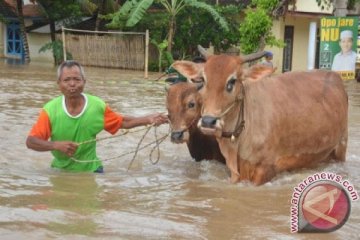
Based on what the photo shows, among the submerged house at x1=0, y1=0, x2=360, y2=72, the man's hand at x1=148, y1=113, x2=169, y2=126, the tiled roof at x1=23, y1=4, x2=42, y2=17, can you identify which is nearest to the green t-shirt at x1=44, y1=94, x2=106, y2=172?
the man's hand at x1=148, y1=113, x2=169, y2=126

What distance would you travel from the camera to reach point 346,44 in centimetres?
1243

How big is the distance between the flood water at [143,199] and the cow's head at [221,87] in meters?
0.62

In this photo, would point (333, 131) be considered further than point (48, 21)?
No

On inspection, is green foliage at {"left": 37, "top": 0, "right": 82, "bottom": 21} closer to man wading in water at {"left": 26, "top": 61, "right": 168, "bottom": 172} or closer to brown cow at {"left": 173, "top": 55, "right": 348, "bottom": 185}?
brown cow at {"left": 173, "top": 55, "right": 348, "bottom": 185}

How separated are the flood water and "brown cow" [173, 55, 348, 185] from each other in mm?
202

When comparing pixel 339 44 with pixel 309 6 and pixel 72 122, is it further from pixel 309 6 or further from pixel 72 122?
pixel 309 6

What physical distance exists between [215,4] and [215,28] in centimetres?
120

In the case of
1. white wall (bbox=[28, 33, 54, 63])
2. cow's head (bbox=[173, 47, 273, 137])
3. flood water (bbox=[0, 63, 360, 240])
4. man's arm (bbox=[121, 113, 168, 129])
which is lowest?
white wall (bbox=[28, 33, 54, 63])

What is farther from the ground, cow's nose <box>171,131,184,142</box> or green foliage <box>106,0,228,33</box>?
green foliage <box>106,0,228,33</box>

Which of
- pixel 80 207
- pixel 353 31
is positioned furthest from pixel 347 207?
pixel 353 31

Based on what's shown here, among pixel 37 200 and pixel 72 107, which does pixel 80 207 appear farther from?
pixel 72 107

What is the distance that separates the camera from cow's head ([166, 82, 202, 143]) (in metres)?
5.85

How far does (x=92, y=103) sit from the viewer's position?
5555mm

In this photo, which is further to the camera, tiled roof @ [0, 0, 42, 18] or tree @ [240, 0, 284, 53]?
tiled roof @ [0, 0, 42, 18]
